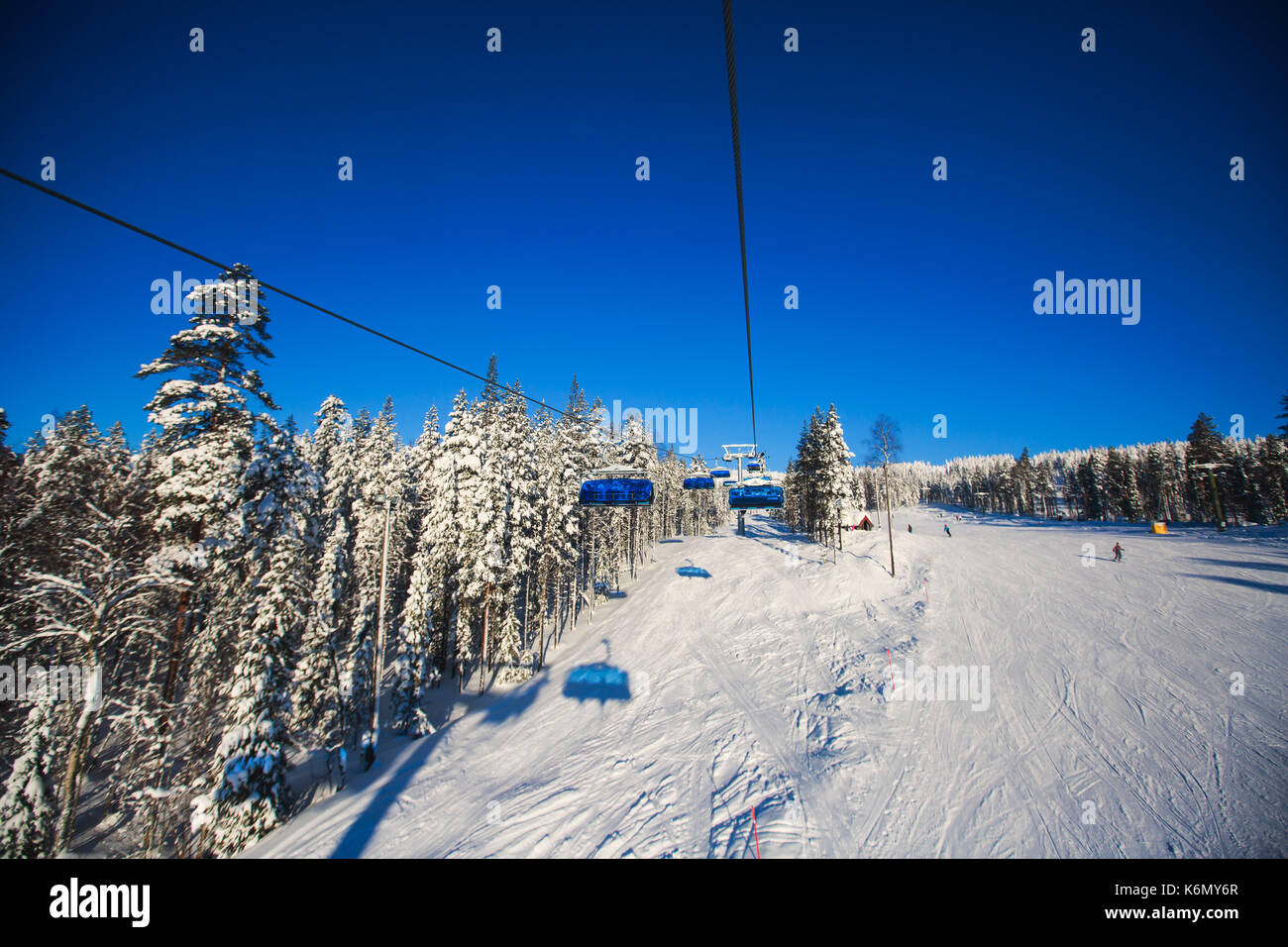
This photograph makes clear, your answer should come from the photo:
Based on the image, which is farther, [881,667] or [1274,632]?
[881,667]

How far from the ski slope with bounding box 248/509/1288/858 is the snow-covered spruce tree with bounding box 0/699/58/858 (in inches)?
200

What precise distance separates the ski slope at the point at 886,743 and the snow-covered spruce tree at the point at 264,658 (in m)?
1.32

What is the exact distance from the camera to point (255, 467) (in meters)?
11.6

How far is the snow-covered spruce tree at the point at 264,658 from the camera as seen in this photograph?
39.2 ft

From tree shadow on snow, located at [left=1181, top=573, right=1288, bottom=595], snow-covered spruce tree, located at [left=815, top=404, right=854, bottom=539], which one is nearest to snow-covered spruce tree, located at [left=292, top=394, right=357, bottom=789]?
snow-covered spruce tree, located at [left=815, top=404, right=854, bottom=539]

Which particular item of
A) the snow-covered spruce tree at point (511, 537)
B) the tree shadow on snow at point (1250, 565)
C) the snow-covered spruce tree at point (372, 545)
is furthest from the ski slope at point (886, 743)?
the snow-covered spruce tree at point (372, 545)

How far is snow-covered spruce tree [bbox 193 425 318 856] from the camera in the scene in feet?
39.2

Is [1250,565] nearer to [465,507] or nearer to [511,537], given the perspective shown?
[511,537]

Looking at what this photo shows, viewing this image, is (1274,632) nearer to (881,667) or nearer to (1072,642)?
(1072,642)

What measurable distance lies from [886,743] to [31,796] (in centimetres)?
2390

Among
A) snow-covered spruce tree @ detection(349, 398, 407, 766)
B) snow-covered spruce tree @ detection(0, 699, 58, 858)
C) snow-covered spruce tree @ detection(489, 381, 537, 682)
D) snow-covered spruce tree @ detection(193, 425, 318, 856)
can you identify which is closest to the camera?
snow-covered spruce tree @ detection(0, 699, 58, 858)

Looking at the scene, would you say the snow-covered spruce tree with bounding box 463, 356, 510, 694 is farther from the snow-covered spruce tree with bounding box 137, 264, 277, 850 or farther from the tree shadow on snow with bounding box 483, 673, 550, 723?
the snow-covered spruce tree with bounding box 137, 264, 277, 850

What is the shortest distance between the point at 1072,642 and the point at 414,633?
2921 cm
